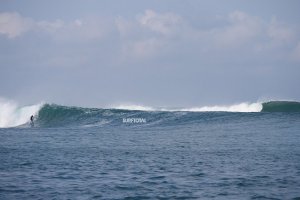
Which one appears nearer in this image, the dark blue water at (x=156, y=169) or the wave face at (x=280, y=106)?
the dark blue water at (x=156, y=169)

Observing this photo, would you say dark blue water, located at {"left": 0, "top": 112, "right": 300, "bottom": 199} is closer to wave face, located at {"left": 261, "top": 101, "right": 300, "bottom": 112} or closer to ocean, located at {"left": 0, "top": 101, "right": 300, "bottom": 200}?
ocean, located at {"left": 0, "top": 101, "right": 300, "bottom": 200}

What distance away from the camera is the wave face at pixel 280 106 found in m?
61.8

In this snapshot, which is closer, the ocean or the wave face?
the ocean

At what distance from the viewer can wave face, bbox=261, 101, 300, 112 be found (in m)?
61.8

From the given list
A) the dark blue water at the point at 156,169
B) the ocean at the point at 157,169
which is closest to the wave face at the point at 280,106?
the ocean at the point at 157,169

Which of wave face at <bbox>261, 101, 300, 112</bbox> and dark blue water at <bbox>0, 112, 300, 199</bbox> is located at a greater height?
wave face at <bbox>261, 101, 300, 112</bbox>

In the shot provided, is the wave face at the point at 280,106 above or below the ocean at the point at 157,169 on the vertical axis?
above

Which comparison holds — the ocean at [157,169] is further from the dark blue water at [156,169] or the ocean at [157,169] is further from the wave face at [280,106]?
the wave face at [280,106]

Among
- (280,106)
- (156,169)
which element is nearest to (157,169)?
(156,169)

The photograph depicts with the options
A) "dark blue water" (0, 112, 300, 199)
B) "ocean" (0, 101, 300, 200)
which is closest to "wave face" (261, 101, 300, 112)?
"ocean" (0, 101, 300, 200)

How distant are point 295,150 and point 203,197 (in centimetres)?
1077

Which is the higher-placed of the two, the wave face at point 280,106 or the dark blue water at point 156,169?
the wave face at point 280,106

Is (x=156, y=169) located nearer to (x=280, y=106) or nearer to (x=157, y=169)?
(x=157, y=169)

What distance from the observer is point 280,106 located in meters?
63.9
